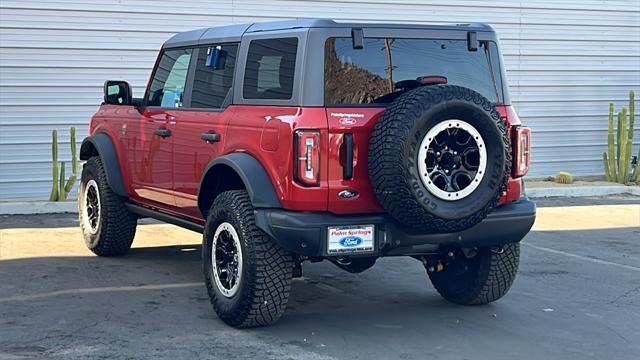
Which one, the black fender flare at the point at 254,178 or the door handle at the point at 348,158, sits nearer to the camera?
the door handle at the point at 348,158

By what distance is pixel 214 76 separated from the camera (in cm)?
671

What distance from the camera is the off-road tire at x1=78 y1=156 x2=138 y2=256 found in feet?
26.4

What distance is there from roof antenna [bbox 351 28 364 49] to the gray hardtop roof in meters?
0.04

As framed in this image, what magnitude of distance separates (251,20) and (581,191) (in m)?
5.19

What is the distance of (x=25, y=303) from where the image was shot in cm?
647

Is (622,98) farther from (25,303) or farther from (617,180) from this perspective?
(25,303)

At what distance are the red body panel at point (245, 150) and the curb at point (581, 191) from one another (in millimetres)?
7117

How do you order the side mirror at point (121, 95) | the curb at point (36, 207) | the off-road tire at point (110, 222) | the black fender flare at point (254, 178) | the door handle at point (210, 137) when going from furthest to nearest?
1. the curb at point (36, 207)
2. the off-road tire at point (110, 222)
3. the side mirror at point (121, 95)
4. the door handle at point (210, 137)
5. the black fender flare at point (254, 178)

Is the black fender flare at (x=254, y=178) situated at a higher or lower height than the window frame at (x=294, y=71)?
lower

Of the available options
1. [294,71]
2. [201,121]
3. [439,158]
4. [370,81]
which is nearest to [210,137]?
[201,121]

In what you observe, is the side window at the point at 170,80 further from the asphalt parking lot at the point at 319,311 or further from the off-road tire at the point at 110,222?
the asphalt parking lot at the point at 319,311

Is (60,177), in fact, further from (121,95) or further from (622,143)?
(622,143)

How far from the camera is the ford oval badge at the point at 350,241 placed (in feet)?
18.0

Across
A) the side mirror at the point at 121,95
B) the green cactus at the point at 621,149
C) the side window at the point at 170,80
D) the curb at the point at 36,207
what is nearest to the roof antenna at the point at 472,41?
the side window at the point at 170,80
